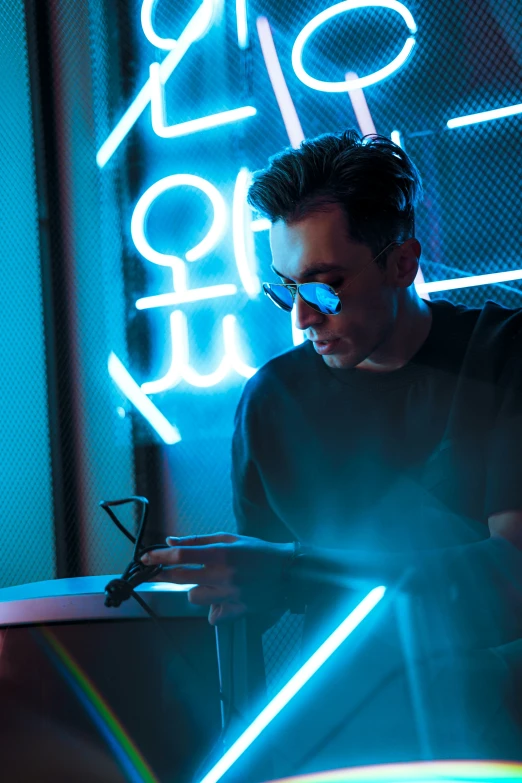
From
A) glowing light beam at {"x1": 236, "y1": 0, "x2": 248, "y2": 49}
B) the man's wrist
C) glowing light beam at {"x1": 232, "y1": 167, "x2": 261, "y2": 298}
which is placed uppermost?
glowing light beam at {"x1": 236, "y1": 0, "x2": 248, "y2": 49}

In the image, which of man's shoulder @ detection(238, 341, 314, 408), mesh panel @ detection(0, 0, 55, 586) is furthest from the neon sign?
man's shoulder @ detection(238, 341, 314, 408)

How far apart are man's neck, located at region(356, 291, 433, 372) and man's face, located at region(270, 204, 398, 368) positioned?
2cm

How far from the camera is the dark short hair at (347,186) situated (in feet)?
4.69

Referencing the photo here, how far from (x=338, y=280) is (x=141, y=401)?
117cm

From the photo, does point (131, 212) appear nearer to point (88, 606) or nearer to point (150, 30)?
point (150, 30)

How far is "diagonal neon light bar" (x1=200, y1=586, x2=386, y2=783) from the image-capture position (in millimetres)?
906

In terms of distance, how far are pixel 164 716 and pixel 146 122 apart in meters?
2.07

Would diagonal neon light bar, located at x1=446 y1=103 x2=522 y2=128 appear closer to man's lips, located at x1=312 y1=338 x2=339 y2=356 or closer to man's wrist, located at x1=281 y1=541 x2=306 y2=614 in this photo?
man's lips, located at x1=312 y1=338 x2=339 y2=356

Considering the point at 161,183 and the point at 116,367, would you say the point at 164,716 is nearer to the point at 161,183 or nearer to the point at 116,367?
the point at 116,367

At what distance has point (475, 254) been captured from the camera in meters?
2.10

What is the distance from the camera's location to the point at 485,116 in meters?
2.03

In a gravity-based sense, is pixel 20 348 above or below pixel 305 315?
above

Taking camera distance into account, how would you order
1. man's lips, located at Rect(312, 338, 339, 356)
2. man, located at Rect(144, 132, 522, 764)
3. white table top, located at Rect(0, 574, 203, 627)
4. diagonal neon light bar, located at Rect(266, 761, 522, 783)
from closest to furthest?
diagonal neon light bar, located at Rect(266, 761, 522, 783) < white table top, located at Rect(0, 574, 203, 627) < man, located at Rect(144, 132, 522, 764) < man's lips, located at Rect(312, 338, 339, 356)

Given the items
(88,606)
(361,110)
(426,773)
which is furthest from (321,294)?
(361,110)
